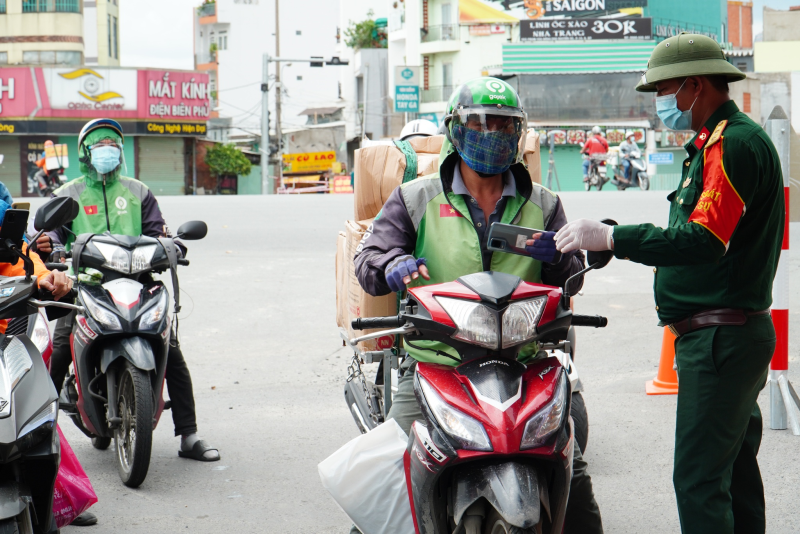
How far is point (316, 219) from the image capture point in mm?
15234

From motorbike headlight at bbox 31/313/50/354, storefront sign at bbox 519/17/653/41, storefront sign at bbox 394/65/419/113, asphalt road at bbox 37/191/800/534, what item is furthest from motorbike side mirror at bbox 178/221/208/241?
storefront sign at bbox 519/17/653/41

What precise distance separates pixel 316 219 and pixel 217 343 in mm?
7193

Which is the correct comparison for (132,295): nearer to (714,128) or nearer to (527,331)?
(527,331)

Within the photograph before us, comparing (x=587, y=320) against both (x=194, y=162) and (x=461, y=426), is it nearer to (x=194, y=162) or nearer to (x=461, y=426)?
(x=461, y=426)

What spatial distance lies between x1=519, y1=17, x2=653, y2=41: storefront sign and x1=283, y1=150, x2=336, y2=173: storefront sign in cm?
1203

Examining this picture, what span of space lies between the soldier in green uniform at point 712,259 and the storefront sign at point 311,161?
47.0m

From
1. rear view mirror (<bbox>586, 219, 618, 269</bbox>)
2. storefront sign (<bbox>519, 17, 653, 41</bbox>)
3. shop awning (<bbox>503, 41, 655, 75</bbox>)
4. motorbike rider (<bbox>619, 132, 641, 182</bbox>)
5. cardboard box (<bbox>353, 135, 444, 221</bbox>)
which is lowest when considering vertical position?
rear view mirror (<bbox>586, 219, 618, 269</bbox>)

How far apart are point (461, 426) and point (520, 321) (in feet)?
1.17

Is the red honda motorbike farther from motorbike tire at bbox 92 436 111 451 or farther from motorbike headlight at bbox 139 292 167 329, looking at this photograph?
motorbike tire at bbox 92 436 111 451

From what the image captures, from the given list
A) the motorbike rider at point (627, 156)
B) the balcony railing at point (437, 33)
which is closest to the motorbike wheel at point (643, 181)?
the motorbike rider at point (627, 156)

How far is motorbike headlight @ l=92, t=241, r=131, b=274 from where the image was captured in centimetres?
474

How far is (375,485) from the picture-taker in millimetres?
3137

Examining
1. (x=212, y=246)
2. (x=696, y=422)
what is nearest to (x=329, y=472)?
(x=696, y=422)

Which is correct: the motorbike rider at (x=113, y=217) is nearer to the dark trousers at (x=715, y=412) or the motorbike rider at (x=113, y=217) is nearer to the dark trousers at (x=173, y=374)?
the dark trousers at (x=173, y=374)
